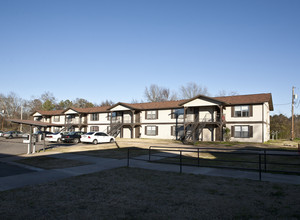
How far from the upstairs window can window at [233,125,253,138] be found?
158cm

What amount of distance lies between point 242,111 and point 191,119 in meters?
7.11

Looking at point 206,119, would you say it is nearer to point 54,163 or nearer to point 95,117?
point 95,117

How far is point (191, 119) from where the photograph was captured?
34.4 m

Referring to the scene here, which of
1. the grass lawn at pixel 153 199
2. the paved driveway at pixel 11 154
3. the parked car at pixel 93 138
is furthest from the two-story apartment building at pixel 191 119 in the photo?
the grass lawn at pixel 153 199

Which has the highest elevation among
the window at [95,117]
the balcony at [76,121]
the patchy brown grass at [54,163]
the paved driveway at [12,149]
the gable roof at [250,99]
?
the gable roof at [250,99]

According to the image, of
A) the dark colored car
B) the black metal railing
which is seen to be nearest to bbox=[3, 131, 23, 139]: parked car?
the dark colored car

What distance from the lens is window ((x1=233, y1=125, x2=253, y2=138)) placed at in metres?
30.0

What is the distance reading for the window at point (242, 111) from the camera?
30.5 metres

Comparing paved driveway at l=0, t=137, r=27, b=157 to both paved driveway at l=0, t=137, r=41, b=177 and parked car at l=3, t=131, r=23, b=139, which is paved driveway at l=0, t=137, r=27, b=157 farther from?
parked car at l=3, t=131, r=23, b=139

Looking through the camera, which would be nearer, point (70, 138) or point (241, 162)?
point (241, 162)

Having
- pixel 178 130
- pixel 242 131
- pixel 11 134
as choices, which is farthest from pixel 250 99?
pixel 11 134

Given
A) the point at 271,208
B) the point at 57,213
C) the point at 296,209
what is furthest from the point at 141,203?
the point at 296,209

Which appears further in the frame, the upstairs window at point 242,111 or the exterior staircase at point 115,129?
the exterior staircase at point 115,129

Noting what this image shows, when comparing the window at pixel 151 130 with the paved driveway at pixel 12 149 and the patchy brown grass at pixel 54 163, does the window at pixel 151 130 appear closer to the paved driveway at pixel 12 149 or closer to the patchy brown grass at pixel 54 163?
the paved driveway at pixel 12 149
